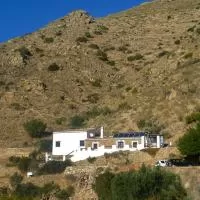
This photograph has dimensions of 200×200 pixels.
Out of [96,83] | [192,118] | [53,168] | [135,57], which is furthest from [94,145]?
[135,57]

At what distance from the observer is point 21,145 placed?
62.0 metres

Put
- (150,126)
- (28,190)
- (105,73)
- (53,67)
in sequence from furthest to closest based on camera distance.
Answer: (105,73) < (53,67) < (150,126) < (28,190)

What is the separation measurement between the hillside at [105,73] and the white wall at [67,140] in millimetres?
3517

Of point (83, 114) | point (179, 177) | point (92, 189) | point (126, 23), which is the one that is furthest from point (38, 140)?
point (126, 23)

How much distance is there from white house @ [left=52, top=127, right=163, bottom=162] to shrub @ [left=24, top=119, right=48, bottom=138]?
3.65 metres

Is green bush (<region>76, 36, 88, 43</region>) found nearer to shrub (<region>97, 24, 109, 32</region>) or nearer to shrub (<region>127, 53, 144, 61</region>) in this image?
shrub (<region>97, 24, 109, 32</region>)

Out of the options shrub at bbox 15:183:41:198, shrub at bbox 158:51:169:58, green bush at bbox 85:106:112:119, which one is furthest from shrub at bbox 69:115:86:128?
shrub at bbox 158:51:169:58

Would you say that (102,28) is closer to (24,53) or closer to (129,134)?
(24,53)

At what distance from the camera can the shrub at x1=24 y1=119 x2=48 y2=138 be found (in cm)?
6271

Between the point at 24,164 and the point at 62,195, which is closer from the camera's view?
the point at 62,195

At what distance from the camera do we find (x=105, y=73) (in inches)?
3108

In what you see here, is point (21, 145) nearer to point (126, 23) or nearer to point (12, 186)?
point (12, 186)

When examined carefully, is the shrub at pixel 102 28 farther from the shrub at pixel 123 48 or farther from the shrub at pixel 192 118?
the shrub at pixel 192 118

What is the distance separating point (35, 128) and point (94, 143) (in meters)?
8.44
